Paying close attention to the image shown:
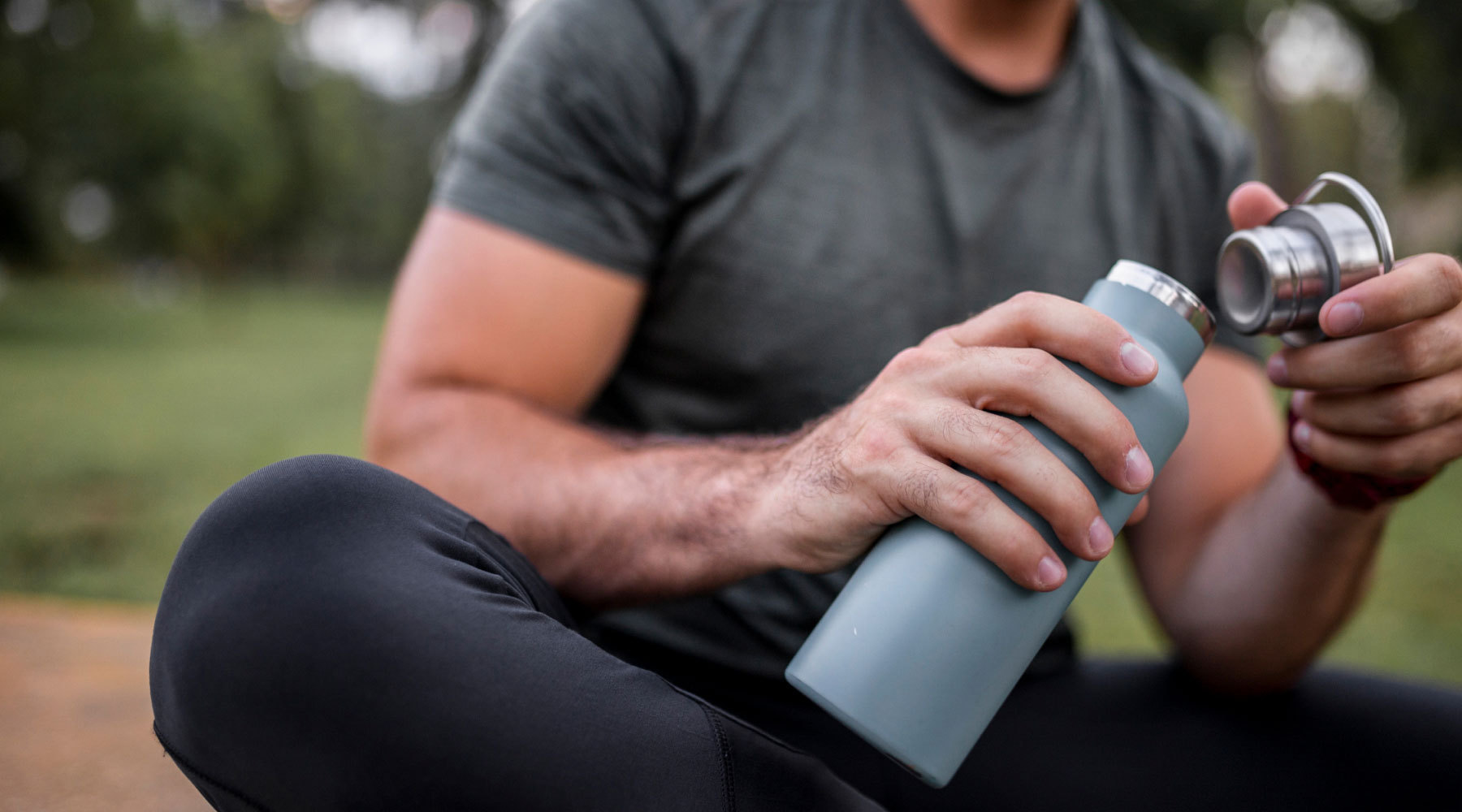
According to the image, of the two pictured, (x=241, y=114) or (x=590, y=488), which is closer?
(x=590, y=488)

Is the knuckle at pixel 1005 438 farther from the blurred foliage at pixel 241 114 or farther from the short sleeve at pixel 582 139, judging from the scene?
the blurred foliage at pixel 241 114

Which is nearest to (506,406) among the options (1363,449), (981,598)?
(981,598)

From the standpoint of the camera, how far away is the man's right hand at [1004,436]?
0.54 metres

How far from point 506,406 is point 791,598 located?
12.7 inches

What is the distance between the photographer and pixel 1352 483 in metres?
0.84

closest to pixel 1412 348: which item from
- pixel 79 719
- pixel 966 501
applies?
pixel 966 501

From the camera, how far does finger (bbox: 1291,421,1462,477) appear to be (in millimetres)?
737

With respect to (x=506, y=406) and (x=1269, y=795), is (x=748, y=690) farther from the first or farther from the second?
(x=1269, y=795)

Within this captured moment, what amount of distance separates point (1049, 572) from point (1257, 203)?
0.37m

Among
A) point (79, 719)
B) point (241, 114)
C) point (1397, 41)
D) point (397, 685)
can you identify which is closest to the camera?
point (397, 685)

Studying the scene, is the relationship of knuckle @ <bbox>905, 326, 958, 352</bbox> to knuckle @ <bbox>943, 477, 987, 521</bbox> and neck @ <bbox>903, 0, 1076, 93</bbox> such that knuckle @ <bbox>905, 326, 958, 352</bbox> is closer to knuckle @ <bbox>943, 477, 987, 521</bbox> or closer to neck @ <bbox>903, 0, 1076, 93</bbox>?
knuckle @ <bbox>943, 477, 987, 521</bbox>

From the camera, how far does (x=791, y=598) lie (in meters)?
0.97

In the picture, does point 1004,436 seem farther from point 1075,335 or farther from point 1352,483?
point 1352,483

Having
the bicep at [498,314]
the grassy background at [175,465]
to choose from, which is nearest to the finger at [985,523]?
the bicep at [498,314]
